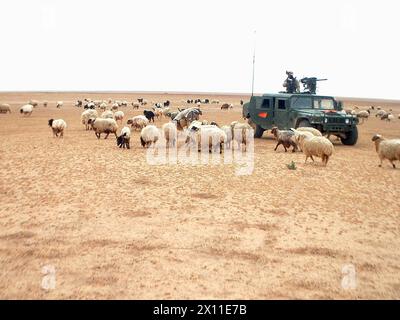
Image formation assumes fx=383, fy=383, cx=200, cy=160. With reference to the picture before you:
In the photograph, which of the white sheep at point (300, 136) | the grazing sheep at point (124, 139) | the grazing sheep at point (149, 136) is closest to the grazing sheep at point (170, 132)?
the grazing sheep at point (149, 136)

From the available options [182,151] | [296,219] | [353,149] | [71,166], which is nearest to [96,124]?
[182,151]

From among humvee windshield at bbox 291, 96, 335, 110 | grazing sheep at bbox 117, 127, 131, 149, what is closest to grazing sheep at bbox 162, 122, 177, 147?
grazing sheep at bbox 117, 127, 131, 149

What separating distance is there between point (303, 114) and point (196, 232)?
1195 centimetres

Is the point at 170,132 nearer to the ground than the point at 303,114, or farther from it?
nearer to the ground

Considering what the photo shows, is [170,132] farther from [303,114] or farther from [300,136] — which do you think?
[303,114]

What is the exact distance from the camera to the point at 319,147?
12.5 m

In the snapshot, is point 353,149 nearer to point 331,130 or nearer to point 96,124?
point 331,130

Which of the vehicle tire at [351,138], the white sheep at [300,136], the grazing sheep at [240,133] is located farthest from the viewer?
the vehicle tire at [351,138]

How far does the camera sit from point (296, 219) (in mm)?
7289

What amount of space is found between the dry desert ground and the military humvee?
4961 millimetres

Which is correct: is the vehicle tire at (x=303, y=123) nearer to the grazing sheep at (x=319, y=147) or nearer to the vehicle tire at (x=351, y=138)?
the vehicle tire at (x=351, y=138)

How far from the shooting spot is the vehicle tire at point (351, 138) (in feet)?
58.0

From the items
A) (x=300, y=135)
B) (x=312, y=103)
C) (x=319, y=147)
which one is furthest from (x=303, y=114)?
(x=319, y=147)
